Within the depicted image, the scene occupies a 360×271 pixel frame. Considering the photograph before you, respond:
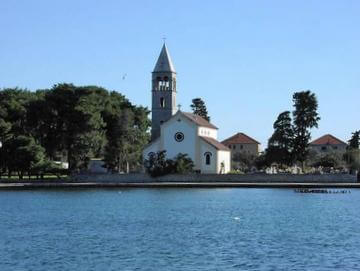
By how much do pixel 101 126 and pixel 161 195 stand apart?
1155 inches

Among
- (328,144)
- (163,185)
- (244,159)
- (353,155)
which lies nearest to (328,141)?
(328,144)

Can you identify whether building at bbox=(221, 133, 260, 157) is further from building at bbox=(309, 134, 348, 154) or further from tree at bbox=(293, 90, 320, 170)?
tree at bbox=(293, 90, 320, 170)

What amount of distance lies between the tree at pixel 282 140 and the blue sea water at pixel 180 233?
94.9 feet

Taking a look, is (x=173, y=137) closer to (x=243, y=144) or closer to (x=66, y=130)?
(x=66, y=130)

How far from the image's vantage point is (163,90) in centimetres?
10931

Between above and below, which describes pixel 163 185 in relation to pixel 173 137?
below

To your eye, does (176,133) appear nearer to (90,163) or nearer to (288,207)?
(90,163)

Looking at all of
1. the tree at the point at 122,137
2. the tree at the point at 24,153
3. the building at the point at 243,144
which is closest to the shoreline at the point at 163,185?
the tree at the point at 24,153

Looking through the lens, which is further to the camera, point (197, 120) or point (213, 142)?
point (197, 120)

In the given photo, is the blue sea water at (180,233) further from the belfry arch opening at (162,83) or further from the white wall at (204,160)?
the belfry arch opening at (162,83)

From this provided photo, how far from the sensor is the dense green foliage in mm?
96750

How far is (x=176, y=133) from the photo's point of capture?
102312 mm

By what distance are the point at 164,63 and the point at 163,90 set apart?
373 centimetres

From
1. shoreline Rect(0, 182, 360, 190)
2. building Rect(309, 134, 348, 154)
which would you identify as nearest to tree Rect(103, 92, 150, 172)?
shoreline Rect(0, 182, 360, 190)
